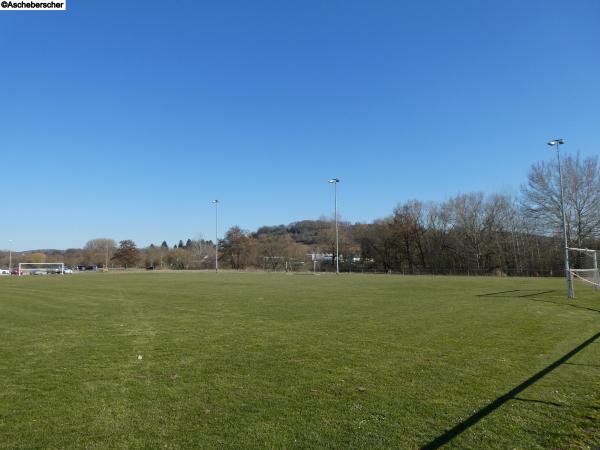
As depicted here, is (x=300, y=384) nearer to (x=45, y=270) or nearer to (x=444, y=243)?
(x=444, y=243)

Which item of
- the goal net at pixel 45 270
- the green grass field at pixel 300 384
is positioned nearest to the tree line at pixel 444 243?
the goal net at pixel 45 270

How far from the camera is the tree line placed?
62344mm

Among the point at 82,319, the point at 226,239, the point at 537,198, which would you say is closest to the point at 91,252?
the point at 226,239

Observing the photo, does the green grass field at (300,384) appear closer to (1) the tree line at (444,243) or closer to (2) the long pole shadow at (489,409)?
(2) the long pole shadow at (489,409)

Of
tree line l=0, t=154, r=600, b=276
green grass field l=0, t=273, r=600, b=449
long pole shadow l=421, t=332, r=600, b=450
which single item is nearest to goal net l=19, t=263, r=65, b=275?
tree line l=0, t=154, r=600, b=276

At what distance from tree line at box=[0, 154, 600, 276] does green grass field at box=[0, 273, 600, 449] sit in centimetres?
5623

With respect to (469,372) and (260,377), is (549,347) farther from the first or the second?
(260,377)

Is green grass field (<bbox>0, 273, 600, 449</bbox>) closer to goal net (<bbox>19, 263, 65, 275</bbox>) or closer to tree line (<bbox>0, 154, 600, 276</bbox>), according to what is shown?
tree line (<bbox>0, 154, 600, 276</bbox>)

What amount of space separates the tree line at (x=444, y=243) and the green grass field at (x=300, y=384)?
56228 millimetres

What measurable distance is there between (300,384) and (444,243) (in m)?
83.2

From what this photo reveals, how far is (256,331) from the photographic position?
1273cm

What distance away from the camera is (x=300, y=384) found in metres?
7.18

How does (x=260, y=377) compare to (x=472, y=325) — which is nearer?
(x=260, y=377)

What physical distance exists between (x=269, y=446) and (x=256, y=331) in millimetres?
7998
